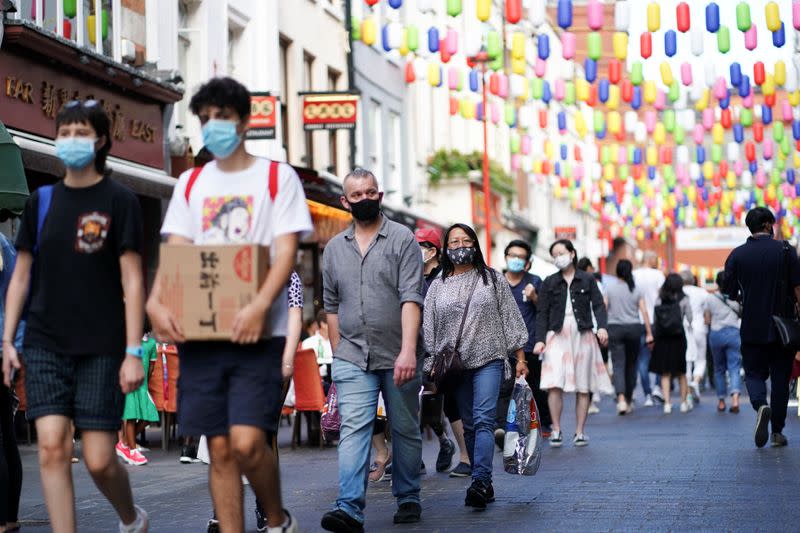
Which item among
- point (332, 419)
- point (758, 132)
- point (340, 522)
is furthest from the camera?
point (758, 132)

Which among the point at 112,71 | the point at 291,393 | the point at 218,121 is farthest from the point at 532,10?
the point at 218,121

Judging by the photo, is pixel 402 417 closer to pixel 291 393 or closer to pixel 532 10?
pixel 291 393

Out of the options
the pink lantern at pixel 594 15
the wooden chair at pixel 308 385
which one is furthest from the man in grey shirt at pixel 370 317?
the pink lantern at pixel 594 15

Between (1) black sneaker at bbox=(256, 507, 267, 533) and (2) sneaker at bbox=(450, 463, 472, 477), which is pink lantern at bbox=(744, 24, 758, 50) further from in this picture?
(1) black sneaker at bbox=(256, 507, 267, 533)

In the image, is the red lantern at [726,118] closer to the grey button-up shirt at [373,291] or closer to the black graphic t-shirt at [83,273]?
the grey button-up shirt at [373,291]

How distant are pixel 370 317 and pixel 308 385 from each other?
7562mm

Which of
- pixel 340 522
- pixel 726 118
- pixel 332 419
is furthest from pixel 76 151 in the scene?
pixel 726 118

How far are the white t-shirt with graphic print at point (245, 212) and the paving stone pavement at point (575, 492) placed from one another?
8.14ft

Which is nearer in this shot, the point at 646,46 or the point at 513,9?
the point at 513,9

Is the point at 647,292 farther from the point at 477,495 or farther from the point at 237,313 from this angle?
the point at 237,313

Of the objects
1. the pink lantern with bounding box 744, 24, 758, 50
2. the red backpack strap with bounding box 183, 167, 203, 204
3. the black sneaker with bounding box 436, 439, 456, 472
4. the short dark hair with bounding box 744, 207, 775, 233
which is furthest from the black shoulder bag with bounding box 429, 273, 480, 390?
the pink lantern with bounding box 744, 24, 758, 50

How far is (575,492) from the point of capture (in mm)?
10188

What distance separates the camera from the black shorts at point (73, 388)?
21.5ft

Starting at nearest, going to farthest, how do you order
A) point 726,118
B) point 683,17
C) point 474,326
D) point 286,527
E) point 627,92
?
1. point 286,527
2. point 474,326
3. point 683,17
4. point 627,92
5. point 726,118
